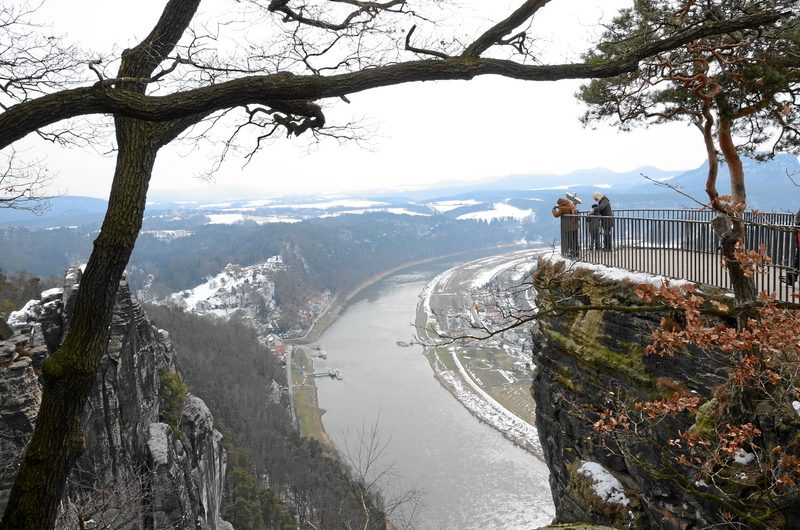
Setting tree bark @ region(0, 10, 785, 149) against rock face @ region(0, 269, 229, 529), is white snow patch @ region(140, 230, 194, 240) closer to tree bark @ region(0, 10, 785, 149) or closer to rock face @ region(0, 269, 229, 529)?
rock face @ region(0, 269, 229, 529)

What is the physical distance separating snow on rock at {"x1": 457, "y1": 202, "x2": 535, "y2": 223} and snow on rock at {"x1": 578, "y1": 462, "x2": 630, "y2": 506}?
5686 inches

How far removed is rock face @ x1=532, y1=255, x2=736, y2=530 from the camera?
25.6 feet

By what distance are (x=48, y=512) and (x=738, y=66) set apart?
1060 centimetres

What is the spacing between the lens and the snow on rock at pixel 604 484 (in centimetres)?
883


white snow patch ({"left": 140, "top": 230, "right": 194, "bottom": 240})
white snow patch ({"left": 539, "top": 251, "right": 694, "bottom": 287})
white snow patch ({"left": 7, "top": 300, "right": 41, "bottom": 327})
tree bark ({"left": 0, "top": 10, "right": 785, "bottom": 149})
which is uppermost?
tree bark ({"left": 0, "top": 10, "right": 785, "bottom": 149})

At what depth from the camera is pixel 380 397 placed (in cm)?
4559

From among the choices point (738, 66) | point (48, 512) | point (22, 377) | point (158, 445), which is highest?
point (738, 66)

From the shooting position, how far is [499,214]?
15975 cm

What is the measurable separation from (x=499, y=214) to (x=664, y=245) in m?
153

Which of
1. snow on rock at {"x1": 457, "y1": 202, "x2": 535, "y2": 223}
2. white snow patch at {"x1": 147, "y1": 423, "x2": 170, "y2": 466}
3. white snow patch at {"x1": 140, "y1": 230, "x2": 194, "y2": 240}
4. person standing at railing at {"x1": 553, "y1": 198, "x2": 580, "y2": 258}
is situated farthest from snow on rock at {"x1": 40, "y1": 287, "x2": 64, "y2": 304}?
snow on rock at {"x1": 457, "y1": 202, "x2": 535, "y2": 223}

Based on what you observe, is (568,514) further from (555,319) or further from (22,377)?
(22,377)

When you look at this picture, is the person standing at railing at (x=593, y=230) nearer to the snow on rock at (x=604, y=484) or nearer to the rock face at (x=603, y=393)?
the rock face at (x=603, y=393)

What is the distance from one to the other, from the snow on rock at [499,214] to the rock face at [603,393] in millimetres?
142900

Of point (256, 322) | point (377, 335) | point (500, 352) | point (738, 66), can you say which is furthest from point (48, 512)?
point (256, 322)
